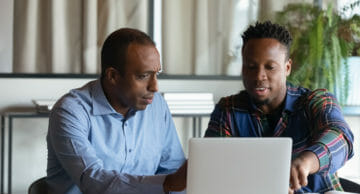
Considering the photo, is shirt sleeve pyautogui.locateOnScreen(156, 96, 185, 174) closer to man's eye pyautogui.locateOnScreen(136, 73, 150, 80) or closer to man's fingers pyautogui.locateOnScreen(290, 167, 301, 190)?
man's eye pyautogui.locateOnScreen(136, 73, 150, 80)

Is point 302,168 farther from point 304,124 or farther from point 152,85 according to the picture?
point 152,85

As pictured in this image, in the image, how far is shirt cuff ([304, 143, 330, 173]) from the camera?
5.23 ft

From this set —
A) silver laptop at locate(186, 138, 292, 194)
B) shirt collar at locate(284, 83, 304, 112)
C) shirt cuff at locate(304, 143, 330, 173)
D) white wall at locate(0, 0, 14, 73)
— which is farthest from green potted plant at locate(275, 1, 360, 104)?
silver laptop at locate(186, 138, 292, 194)

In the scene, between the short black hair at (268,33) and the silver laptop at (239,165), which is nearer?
the silver laptop at (239,165)

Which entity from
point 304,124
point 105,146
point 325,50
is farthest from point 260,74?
point 325,50

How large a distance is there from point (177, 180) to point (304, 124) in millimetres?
601

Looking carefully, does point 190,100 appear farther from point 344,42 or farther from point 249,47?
point 249,47

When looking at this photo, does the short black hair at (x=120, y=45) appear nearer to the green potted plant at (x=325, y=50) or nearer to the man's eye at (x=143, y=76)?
the man's eye at (x=143, y=76)

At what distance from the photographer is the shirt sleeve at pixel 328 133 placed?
1.64 metres

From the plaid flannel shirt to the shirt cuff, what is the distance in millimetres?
20

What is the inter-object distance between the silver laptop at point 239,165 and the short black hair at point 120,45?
81 cm

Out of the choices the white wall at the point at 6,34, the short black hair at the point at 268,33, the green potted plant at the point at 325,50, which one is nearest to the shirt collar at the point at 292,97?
the short black hair at the point at 268,33

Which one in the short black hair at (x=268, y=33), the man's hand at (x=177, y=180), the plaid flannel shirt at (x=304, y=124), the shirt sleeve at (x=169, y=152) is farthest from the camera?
the shirt sleeve at (x=169, y=152)

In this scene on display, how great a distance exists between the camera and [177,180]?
157 cm
